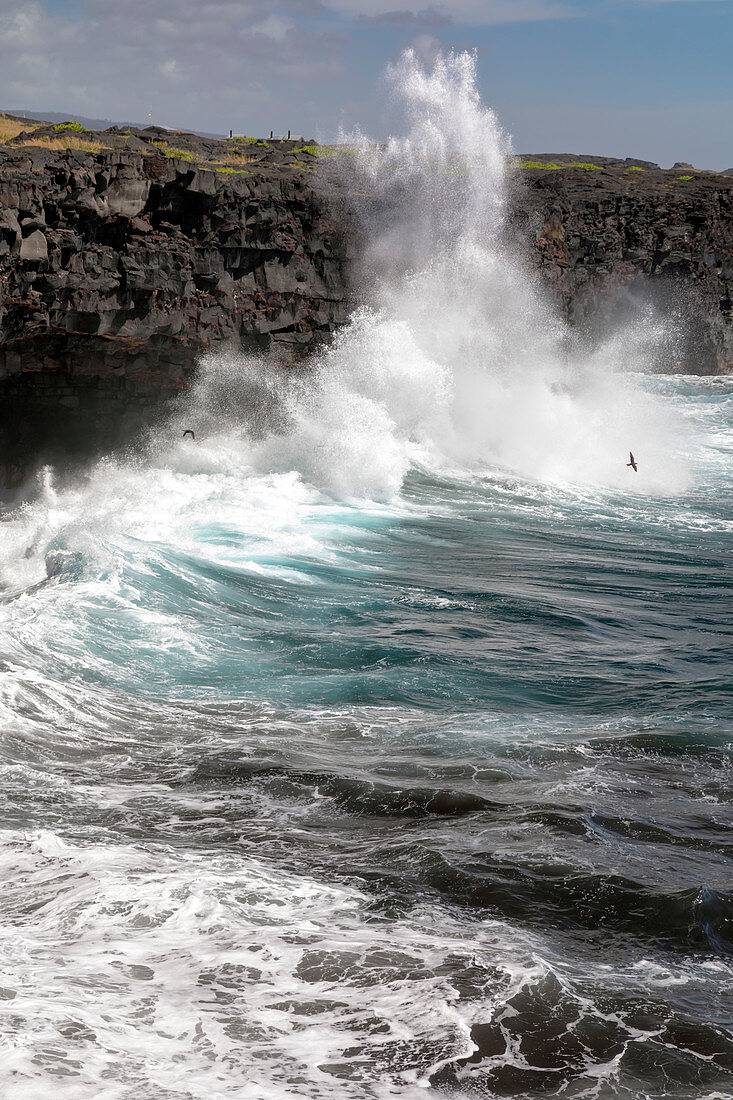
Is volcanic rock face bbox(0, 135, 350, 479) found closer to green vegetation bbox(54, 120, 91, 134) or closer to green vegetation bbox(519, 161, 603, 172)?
green vegetation bbox(54, 120, 91, 134)

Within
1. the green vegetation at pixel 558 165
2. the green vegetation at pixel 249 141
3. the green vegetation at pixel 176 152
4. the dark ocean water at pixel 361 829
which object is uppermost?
the green vegetation at pixel 558 165

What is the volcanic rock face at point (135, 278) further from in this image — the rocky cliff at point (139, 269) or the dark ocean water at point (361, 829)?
the dark ocean water at point (361, 829)

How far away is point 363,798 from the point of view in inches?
242

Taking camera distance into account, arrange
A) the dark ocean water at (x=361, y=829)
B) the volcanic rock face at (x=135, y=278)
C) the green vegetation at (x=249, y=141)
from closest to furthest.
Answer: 1. the dark ocean water at (x=361, y=829)
2. the volcanic rock face at (x=135, y=278)
3. the green vegetation at (x=249, y=141)

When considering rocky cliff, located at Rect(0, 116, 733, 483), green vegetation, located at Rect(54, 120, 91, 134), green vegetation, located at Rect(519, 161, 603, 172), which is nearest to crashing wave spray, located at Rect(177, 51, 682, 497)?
rocky cliff, located at Rect(0, 116, 733, 483)

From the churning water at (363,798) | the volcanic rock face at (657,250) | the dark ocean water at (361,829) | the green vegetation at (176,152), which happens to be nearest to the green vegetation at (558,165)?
the volcanic rock face at (657,250)

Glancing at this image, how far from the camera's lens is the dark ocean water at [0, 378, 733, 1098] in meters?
3.63

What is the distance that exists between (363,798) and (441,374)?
60.8 feet

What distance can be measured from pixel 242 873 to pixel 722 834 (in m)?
2.91

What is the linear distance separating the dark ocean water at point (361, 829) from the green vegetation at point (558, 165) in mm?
31195

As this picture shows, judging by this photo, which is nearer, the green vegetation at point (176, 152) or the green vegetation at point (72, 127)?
the green vegetation at point (72, 127)

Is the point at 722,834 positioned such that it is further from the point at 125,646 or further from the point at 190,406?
the point at 190,406

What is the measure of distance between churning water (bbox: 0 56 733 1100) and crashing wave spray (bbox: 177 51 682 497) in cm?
307

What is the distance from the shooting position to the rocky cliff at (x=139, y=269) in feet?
59.8
